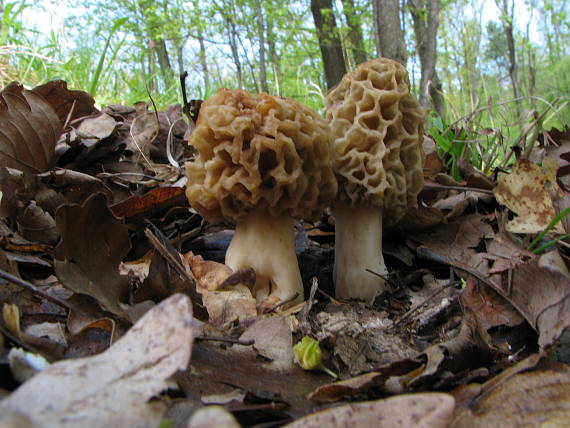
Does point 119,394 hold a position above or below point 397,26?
below

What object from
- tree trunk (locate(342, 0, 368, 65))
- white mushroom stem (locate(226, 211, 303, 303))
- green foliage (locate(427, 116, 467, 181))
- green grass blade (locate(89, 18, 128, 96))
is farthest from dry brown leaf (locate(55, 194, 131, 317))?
tree trunk (locate(342, 0, 368, 65))

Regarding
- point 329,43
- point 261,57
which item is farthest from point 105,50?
point 261,57

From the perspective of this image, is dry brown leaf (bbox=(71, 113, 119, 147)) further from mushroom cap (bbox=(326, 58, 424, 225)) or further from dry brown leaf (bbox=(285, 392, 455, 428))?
dry brown leaf (bbox=(285, 392, 455, 428))

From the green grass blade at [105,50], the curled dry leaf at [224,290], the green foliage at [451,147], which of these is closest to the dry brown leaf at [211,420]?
the curled dry leaf at [224,290]

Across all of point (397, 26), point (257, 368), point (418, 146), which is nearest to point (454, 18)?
point (397, 26)

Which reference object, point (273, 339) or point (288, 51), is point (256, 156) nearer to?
point (273, 339)

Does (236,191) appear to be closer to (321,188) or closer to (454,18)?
(321,188)

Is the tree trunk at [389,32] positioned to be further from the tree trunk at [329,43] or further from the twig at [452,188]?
the twig at [452,188]
